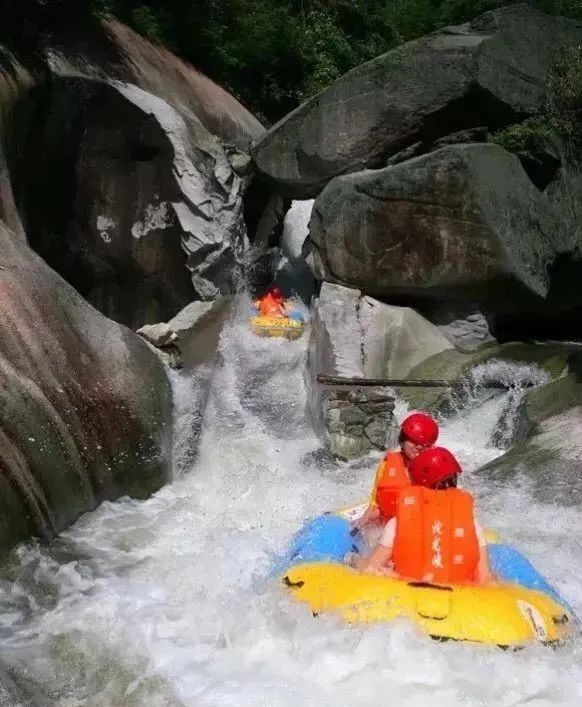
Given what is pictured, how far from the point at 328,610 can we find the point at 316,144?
1021 cm

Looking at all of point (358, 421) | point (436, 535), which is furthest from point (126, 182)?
point (436, 535)

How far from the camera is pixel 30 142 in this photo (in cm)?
1016

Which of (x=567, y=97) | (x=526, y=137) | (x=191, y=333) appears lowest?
(x=191, y=333)

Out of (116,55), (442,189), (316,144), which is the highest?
(116,55)

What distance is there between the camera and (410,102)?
40.6 ft

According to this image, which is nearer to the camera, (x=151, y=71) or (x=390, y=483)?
(x=390, y=483)

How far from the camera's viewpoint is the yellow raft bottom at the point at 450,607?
3.52 metres

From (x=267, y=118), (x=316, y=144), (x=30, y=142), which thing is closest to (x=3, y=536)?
(x=30, y=142)

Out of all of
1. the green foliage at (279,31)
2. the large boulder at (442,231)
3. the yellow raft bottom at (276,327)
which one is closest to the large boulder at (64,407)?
the yellow raft bottom at (276,327)

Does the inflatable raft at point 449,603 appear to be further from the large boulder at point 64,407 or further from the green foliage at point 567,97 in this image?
the green foliage at point 567,97

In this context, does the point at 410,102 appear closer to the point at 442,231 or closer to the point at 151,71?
the point at 442,231

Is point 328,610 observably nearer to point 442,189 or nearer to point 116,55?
point 442,189

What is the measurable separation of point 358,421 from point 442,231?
4.20 meters

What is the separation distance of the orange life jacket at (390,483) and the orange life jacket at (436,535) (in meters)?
0.54
